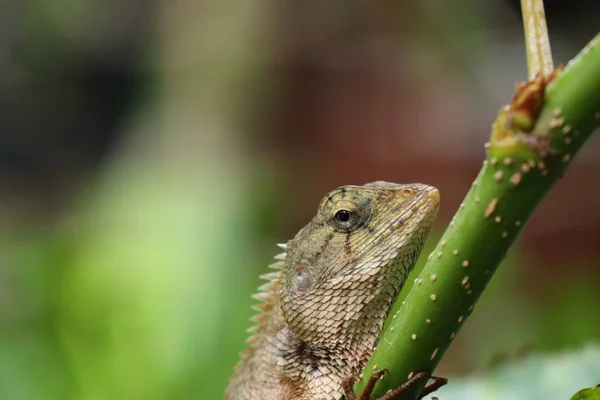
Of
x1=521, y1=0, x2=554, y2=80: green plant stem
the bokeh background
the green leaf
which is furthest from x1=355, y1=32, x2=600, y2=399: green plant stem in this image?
the bokeh background

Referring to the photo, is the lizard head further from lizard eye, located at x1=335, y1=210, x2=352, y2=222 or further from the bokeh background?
the bokeh background

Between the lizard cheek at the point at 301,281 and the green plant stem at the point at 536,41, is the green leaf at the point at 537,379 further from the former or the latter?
the green plant stem at the point at 536,41

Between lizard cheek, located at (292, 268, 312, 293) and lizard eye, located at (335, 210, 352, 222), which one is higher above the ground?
lizard eye, located at (335, 210, 352, 222)

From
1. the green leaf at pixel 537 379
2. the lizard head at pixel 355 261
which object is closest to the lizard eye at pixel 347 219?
the lizard head at pixel 355 261

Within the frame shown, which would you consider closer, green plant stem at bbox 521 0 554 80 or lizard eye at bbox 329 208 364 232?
green plant stem at bbox 521 0 554 80

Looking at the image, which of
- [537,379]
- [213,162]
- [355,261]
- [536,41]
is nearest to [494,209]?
[536,41]

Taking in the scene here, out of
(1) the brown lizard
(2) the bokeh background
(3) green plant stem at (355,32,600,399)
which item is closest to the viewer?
(3) green plant stem at (355,32,600,399)

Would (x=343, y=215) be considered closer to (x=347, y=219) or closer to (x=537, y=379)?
(x=347, y=219)
